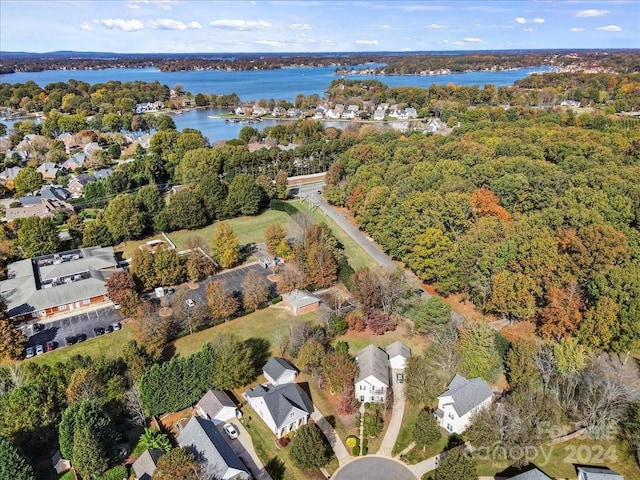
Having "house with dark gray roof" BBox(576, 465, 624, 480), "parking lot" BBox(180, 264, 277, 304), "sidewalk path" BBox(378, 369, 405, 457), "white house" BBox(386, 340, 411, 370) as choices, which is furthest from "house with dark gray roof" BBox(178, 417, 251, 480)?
"house with dark gray roof" BBox(576, 465, 624, 480)

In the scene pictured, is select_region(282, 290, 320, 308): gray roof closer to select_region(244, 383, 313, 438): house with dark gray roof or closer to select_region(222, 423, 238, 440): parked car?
select_region(244, 383, 313, 438): house with dark gray roof

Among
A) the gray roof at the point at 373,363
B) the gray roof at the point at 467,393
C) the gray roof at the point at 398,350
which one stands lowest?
the gray roof at the point at 398,350

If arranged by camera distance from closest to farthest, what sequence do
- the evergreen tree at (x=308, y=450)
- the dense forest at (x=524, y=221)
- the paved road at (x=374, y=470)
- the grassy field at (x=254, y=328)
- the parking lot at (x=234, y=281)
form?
the evergreen tree at (x=308, y=450) < the paved road at (x=374, y=470) < the dense forest at (x=524, y=221) < the grassy field at (x=254, y=328) < the parking lot at (x=234, y=281)

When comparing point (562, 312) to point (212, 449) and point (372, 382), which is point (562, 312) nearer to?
point (372, 382)

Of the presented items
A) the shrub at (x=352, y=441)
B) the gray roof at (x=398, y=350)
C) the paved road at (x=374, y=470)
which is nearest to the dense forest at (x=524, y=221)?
the gray roof at (x=398, y=350)

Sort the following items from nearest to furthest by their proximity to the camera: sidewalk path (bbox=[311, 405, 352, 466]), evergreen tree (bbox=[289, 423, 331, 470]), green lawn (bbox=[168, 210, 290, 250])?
evergreen tree (bbox=[289, 423, 331, 470]) → sidewalk path (bbox=[311, 405, 352, 466]) → green lawn (bbox=[168, 210, 290, 250])

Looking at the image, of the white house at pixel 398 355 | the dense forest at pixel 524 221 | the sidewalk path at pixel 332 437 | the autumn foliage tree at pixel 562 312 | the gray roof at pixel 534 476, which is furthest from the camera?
the dense forest at pixel 524 221

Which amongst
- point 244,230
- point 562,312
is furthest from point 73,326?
point 562,312

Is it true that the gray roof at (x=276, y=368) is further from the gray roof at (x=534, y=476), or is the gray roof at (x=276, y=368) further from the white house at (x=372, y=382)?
the gray roof at (x=534, y=476)
